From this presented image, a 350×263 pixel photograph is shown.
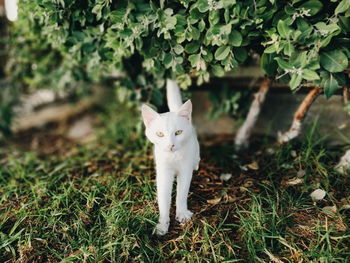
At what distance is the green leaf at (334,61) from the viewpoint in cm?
178

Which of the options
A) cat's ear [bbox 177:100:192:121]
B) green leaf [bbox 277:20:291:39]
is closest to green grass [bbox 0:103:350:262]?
cat's ear [bbox 177:100:192:121]

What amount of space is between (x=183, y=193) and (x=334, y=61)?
119 cm

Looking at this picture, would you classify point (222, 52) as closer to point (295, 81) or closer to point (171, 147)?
point (295, 81)

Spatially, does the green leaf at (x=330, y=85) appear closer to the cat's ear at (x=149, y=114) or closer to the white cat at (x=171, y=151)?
the white cat at (x=171, y=151)

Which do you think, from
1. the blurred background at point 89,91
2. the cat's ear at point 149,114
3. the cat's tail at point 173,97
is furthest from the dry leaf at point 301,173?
the cat's ear at point 149,114

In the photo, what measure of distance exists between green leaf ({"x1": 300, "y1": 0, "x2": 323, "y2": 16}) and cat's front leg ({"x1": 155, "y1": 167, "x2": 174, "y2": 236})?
1250 mm

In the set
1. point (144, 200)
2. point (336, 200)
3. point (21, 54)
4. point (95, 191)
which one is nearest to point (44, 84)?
point (21, 54)

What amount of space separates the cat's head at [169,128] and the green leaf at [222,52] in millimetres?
397

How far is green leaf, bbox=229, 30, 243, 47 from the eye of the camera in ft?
6.03

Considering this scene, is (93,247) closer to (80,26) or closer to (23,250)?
(23,250)

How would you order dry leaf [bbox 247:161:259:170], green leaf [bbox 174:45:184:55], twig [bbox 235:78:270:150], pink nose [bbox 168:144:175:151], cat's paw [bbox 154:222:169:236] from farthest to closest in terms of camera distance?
1. twig [bbox 235:78:270:150]
2. dry leaf [bbox 247:161:259:170]
3. green leaf [bbox 174:45:184:55]
4. cat's paw [bbox 154:222:169:236]
5. pink nose [bbox 168:144:175:151]

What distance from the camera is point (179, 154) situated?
1.81m

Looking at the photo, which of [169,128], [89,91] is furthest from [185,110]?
[89,91]

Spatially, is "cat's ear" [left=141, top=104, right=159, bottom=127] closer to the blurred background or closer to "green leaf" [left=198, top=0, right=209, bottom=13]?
"green leaf" [left=198, top=0, right=209, bottom=13]
